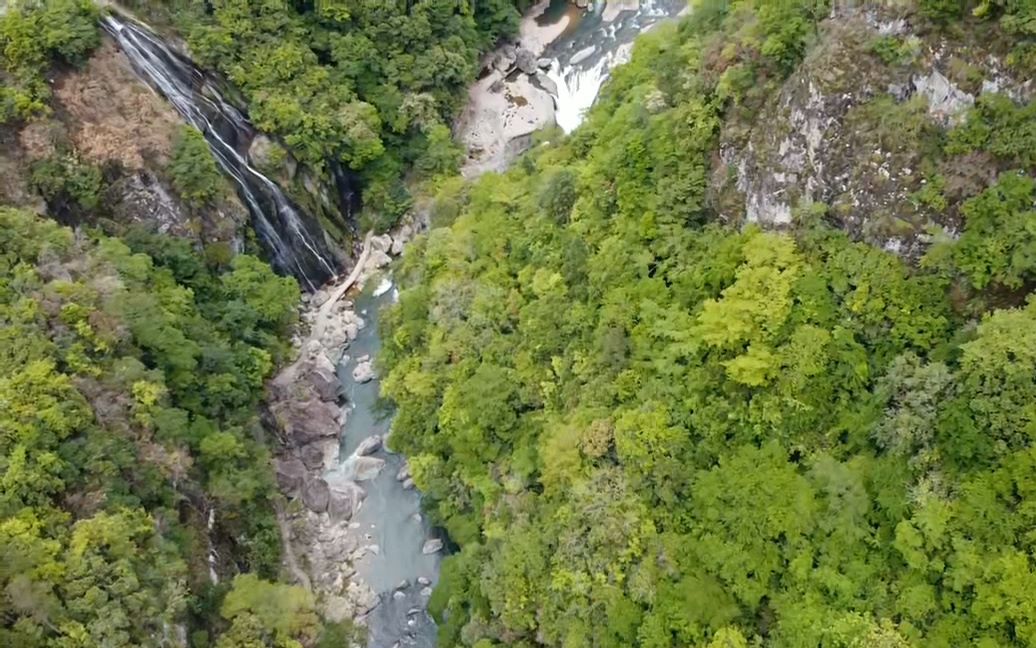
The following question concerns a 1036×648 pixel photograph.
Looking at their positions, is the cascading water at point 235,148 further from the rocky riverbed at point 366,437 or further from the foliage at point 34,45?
the foliage at point 34,45

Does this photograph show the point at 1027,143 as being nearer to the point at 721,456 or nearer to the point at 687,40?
the point at 721,456

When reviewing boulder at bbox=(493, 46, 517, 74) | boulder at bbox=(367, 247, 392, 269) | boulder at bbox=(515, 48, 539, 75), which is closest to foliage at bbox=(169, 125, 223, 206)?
boulder at bbox=(367, 247, 392, 269)

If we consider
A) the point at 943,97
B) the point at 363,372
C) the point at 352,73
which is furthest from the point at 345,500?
the point at 943,97

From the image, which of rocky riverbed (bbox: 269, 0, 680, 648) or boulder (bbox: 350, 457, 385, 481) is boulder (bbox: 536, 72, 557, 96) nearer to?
rocky riverbed (bbox: 269, 0, 680, 648)

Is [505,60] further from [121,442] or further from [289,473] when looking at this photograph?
[121,442]

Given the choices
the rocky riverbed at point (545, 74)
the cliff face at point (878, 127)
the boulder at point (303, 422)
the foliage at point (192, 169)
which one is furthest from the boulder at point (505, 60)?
the cliff face at point (878, 127)
